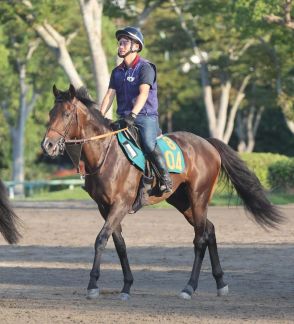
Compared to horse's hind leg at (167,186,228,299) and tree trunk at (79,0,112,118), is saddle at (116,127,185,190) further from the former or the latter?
tree trunk at (79,0,112,118)

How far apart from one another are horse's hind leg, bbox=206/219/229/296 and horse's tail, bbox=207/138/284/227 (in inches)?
35.1

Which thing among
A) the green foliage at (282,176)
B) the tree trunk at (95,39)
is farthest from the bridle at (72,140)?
the tree trunk at (95,39)

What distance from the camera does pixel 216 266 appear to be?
12391 millimetres

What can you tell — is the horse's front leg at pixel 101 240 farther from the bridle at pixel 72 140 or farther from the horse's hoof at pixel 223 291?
the horse's hoof at pixel 223 291

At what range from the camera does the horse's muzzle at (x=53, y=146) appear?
11391 millimetres

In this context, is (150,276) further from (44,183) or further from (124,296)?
(44,183)

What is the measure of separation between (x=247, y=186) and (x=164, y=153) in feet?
5.05

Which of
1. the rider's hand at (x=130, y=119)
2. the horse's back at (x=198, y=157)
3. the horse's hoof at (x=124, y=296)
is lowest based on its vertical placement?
the horse's hoof at (x=124, y=296)

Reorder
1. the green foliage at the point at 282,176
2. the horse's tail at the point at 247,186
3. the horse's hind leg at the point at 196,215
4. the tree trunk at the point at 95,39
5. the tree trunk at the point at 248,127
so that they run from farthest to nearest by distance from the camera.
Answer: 1. the tree trunk at the point at 248,127
2. the tree trunk at the point at 95,39
3. the green foliage at the point at 282,176
4. the horse's tail at the point at 247,186
5. the horse's hind leg at the point at 196,215

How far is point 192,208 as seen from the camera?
41.8 feet

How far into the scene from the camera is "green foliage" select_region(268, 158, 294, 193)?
3367 centimetres

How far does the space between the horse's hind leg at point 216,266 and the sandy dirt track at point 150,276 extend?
0.34 feet

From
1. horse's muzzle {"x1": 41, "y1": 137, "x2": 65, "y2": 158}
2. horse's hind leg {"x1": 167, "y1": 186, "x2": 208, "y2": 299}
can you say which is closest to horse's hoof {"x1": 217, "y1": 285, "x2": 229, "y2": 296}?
horse's hind leg {"x1": 167, "y1": 186, "x2": 208, "y2": 299}

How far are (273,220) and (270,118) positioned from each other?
196 ft
